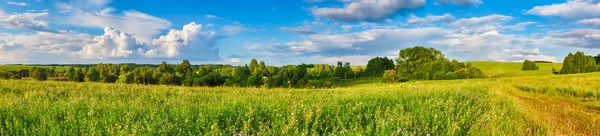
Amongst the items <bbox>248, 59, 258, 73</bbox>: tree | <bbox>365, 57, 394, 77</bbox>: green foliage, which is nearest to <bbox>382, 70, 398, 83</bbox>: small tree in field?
<bbox>365, 57, 394, 77</bbox>: green foliage

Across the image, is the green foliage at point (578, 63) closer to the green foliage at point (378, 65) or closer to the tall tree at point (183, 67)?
the green foliage at point (378, 65)

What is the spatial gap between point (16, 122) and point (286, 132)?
390cm

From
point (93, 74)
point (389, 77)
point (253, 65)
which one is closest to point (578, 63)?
point (389, 77)

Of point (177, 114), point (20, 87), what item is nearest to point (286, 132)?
point (177, 114)

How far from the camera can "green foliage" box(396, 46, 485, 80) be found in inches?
3066

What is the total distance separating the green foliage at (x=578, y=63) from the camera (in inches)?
3396

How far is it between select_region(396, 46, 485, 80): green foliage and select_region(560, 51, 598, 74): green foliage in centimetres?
2253

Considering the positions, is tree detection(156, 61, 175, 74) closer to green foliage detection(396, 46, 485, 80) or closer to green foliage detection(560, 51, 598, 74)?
green foliage detection(396, 46, 485, 80)

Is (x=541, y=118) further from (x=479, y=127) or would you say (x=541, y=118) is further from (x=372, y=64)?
(x=372, y=64)

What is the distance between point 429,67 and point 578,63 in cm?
3880

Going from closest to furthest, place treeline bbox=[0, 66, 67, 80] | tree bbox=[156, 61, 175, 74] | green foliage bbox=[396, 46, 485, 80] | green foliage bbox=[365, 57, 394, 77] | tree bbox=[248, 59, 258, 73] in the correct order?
1. treeline bbox=[0, 66, 67, 80]
2. green foliage bbox=[396, 46, 485, 80]
3. tree bbox=[156, 61, 175, 74]
4. green foliage bbox=[365, 57, 394, 77]
5. tree bbox=[248, 59, 258, 73]

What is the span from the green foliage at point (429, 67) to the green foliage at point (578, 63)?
2253 cm

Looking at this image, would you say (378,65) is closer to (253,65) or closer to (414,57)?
(414,57)

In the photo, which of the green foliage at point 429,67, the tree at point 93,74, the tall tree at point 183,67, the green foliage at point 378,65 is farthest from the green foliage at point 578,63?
the tree at point 93,74
